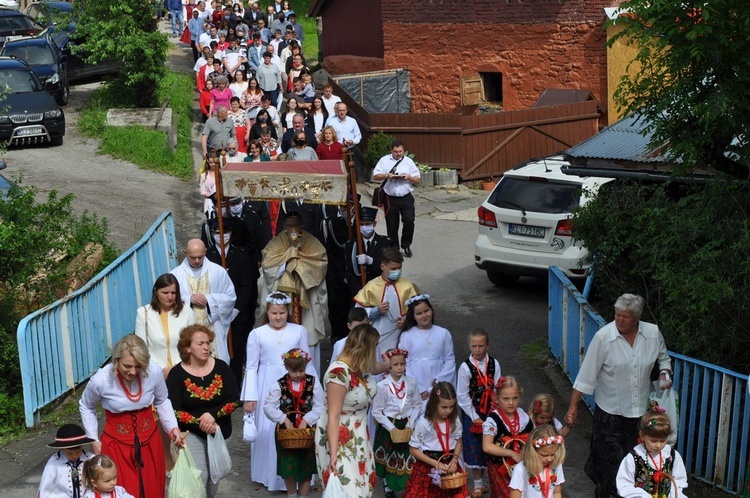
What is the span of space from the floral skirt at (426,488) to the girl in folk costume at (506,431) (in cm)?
32

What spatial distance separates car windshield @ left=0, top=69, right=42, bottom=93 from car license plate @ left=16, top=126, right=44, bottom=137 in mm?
857

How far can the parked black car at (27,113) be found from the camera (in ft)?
77.9

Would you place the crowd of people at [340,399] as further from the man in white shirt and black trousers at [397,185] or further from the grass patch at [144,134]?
the grass patch at [144,134]

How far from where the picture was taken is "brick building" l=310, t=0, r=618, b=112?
2584 centimetres

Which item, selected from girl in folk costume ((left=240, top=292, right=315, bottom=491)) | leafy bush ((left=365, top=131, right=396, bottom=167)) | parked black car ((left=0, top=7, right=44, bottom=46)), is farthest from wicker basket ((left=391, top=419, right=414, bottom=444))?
parked black car ((left=0, top=7, right=44, bottom=46))

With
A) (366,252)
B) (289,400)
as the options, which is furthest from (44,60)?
(289,400)

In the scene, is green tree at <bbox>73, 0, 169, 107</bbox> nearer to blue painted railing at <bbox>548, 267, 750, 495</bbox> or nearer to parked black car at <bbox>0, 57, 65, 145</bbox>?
parked black car at <bbox>0, 57, 65, 145</bbox>

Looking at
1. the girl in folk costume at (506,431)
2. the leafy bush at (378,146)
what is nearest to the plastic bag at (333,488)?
the girl in folk costume at (506,431)

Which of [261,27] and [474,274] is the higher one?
[261,27]

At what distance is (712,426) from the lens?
938 centimetres

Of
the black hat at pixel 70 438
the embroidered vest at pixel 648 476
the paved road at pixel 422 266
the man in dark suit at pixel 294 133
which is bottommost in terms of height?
the paved road at pixel 422 266

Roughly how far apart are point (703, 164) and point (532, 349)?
371 centimetres

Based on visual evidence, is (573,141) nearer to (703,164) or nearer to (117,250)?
(117,250)

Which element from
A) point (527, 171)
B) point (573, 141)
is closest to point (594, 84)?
point (573, 141)
